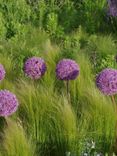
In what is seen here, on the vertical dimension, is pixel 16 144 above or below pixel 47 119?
below

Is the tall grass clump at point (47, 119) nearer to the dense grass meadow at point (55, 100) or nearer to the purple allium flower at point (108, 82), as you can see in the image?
the dense grass meadow at point (55, 100)

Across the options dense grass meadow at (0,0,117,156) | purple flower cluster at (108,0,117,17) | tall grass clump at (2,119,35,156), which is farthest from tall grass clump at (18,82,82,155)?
purple flower cluster at (108,0,117,17)

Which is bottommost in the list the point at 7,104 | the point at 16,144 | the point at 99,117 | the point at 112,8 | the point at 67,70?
the point at 16,144

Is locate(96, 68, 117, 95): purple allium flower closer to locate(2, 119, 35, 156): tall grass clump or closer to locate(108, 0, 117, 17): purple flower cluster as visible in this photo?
locate(2, 119, 35, 156): tall grass clump

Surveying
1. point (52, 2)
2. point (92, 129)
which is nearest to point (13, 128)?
point (92, 129)

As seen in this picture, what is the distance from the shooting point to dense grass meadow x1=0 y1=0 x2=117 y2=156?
10.8 feet

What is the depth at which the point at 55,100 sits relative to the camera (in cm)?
361

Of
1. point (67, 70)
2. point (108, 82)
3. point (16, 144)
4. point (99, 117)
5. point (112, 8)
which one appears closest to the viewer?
point (16, 144)

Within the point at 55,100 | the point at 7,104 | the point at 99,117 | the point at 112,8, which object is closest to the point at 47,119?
the point at 55,100

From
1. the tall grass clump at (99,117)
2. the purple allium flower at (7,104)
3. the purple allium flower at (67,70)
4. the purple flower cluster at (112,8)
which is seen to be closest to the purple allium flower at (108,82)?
the tall grass clump at (99,117)

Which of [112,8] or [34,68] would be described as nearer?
[34,68]

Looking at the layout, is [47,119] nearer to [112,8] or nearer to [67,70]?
[67,70]

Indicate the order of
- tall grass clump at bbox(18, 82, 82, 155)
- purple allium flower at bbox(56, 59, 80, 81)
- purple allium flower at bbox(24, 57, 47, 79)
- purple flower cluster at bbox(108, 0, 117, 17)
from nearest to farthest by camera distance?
1. tall grass clump at bbox(18, 82, 82, 155)
2. purple allium flower at bbox(56, 59, 80, 81)
3. purple allium flower at bbox(24, 57, 47, 79)
4. purple flower cluster at bbox(108, 0, 117, 17)

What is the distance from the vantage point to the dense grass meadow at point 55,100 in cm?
329
